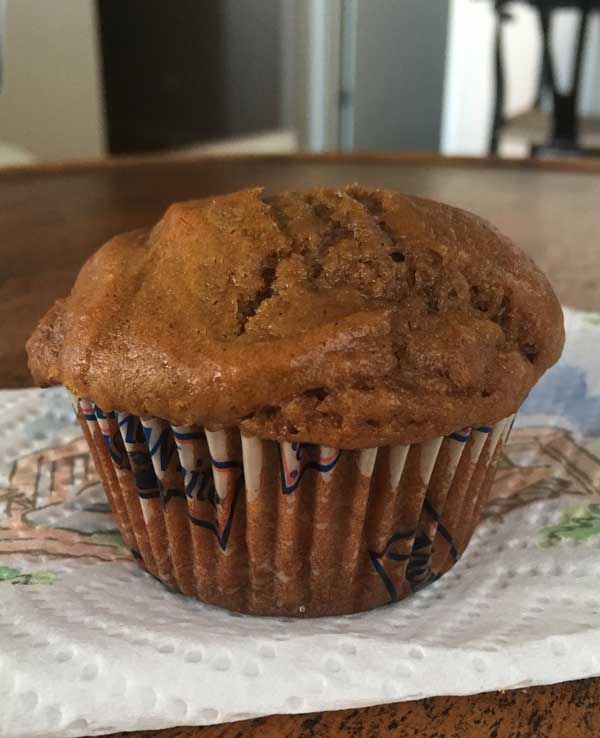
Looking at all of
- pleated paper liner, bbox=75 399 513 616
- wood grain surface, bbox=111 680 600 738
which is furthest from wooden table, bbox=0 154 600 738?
pleated paper liner, bbox=75 399 513 616

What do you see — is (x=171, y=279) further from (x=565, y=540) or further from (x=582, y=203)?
(x=582, y=203)

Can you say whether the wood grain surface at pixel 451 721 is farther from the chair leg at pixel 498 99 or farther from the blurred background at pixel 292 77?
the chair leg at pixel 498 99

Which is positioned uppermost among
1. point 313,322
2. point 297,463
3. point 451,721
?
point 313,322

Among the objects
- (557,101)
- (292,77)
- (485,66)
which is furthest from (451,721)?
(485,66)

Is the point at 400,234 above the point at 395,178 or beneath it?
above

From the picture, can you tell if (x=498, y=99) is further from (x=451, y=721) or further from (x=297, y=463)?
(x=451, y=721)

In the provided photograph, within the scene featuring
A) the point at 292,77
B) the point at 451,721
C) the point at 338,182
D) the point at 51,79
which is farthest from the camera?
the point at 292,77

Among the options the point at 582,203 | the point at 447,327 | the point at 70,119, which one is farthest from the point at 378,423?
the point at 70,119

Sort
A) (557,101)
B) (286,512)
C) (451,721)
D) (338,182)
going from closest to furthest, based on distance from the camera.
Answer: (451,721) < (286,512) < (338,182) < (557,101)
